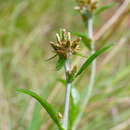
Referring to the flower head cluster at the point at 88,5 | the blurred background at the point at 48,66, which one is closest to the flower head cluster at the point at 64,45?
the flower head cluster at the point at 88,5

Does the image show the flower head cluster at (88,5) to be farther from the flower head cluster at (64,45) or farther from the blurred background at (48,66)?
the flower head cluster at (64,45)

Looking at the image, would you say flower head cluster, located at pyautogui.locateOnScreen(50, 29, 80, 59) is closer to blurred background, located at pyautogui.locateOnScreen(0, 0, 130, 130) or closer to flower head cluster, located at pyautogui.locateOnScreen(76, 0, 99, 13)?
flower head cluster, located at pyautogui.locateOnScreen(76, 0, 99, 13)

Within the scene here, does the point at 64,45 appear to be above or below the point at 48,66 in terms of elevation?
above

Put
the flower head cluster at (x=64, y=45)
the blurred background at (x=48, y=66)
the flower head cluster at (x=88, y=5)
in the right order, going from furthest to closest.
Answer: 1. the blurred background at (x=48, y=66)
2. the flower head cluster at (x=88, y=5)
3. the flower head cluster at (x=64, y=45)

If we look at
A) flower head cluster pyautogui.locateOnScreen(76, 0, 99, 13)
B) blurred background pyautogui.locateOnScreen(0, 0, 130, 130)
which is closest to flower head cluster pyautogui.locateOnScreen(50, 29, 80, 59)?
flower head cluster pyautogui.locateOnScreen(76, 0, 99, 13)

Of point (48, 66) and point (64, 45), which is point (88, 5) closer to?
point (64, 45)

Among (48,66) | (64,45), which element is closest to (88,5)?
(64,45)

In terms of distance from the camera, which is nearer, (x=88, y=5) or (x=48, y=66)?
(x=88, y=5)

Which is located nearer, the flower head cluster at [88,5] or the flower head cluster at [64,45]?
the flower head cluster at [64,45]
